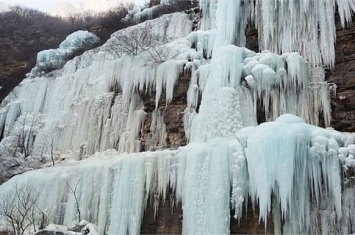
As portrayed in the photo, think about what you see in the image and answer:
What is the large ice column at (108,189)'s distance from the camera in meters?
9.22

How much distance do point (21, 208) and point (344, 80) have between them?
28.8 ft

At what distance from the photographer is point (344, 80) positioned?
34.0 feet

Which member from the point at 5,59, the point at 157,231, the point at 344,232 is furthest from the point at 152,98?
the point at 5,59

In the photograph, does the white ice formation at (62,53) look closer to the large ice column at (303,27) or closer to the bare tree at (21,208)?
the bare tree at (21,208)

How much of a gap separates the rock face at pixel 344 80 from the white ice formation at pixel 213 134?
24 centimetres

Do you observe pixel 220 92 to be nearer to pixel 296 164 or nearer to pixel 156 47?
pixel 296 164

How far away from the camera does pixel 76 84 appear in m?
15.8

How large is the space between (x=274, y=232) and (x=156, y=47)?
7.36 m

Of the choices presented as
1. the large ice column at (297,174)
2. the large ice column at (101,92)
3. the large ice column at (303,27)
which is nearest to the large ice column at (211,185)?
the large ice column at (297,174)

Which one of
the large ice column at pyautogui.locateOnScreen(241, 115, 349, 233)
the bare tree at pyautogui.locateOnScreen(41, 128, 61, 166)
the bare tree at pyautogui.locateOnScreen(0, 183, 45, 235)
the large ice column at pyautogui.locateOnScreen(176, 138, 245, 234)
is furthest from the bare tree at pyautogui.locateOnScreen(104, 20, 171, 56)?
the large ice column at pyautogui.locateOnScreen(241, 115, 349, 233)

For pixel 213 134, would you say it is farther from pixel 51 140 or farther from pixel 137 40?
pixel 51 140

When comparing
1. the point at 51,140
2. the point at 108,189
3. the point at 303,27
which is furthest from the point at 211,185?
the point at 51,140

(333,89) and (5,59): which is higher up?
(5,59)

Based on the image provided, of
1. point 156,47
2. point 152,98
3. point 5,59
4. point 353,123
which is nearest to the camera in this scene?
point 353,123
